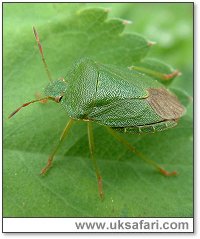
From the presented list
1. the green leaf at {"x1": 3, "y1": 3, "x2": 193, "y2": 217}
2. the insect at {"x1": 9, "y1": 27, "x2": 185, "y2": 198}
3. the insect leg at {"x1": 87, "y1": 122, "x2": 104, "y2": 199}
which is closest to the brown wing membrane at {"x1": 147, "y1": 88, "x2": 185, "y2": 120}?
the insect at {"x1": 9, "y1": 27, "x2": 185, "y2": 198}

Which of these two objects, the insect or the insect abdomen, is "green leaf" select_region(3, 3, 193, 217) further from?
the insect abdomen

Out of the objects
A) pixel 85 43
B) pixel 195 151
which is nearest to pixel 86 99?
pixel 85 43

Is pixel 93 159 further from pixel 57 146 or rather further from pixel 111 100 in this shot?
pixel 111 100

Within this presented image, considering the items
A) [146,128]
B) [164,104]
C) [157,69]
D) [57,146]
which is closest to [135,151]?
[146,128]

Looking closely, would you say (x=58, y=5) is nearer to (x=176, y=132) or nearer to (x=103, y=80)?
(x=103, y=80)

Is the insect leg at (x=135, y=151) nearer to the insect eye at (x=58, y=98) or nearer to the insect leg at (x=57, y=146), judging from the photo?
the insect leg at (x=57, y=146)

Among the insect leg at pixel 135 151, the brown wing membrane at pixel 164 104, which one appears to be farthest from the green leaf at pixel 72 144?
the brown wing membrane at pixel 164 104
